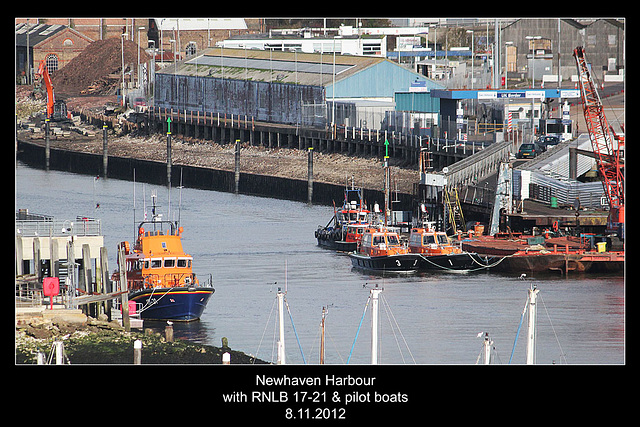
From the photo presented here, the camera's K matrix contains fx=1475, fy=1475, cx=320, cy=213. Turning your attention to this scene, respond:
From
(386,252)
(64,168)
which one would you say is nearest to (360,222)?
(386,252)

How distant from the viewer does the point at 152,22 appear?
162500mm

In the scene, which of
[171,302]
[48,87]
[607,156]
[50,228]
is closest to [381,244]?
[607,156]

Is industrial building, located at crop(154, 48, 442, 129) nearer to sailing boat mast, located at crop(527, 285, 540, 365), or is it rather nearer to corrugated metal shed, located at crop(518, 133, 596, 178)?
corrugated metal shed, located at crop(518, 133, 596, 178)

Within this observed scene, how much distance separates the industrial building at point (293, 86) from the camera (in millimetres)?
108125

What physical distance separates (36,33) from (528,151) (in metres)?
87.5

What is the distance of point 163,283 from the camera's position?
50.8m

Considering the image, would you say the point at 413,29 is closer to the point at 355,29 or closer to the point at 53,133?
the point at 355,29

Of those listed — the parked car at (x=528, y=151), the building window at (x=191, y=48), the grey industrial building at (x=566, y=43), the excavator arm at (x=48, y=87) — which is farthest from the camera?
the building window at (x=191, y=48)

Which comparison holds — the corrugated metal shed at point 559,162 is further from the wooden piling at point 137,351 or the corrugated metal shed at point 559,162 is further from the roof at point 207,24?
the roof at point 207,24

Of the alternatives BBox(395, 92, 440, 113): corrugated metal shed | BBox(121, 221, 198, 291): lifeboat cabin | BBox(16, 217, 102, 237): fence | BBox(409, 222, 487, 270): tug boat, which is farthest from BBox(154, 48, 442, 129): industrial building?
BBox(16, 217, 102, 237): fence

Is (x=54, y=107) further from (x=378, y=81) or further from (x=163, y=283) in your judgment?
(x=163, y=283)

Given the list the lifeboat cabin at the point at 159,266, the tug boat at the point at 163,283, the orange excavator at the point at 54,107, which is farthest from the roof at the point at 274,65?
the tug boat at the point at 163,283

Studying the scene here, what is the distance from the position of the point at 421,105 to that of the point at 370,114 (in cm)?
523
